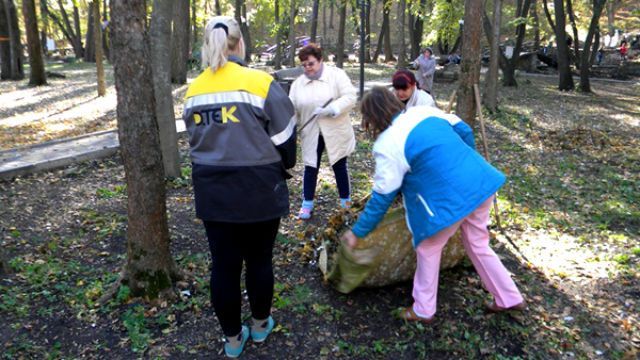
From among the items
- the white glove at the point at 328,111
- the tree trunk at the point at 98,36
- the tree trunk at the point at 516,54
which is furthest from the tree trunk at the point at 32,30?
the tree trunk at the point at 516,54

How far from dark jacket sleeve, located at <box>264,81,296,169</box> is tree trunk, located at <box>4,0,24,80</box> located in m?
16.5

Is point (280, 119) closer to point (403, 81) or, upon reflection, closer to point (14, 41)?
point (403, 81)

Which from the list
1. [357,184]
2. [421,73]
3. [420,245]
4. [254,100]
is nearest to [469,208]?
[420,245]

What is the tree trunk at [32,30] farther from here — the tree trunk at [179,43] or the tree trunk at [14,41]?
the tree trunk at [179,43]

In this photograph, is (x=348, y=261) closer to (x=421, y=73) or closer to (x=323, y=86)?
(x=323, y=86)

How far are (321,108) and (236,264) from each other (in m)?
2.25

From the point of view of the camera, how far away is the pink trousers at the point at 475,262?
3.03m

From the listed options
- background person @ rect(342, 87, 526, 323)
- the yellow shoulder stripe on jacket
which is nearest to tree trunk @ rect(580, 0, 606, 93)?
background person @ rect(342, 87, 526, 323)

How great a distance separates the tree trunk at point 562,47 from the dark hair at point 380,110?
15.7 metres

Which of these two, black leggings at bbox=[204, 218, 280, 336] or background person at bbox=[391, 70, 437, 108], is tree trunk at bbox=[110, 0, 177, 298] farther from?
background person at bbox=[391, 70, 437, 108]

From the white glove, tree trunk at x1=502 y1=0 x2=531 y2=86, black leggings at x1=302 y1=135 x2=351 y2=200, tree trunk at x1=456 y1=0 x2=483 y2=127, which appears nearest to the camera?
the white glove

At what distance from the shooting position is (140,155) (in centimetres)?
316

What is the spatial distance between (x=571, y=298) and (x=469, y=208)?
162 centimetres

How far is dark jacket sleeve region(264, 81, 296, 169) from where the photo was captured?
2516 millimetres
